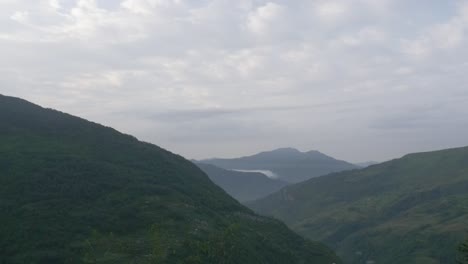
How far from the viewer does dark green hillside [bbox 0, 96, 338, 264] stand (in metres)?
49.4

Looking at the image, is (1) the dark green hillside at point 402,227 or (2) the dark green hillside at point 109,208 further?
(1) the dark green hillside at point 402,227

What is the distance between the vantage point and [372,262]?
128375mm

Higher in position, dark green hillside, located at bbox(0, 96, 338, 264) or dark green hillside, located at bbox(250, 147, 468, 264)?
dark green hillside, located at bbox(0, 96, 338, 264)

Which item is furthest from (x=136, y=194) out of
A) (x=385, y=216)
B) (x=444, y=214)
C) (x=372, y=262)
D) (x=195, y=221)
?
(x=385, y=216)

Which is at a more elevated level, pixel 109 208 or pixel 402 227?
pixel 109 208

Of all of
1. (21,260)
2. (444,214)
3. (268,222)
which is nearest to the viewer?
(21,260)

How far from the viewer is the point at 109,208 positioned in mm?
64500

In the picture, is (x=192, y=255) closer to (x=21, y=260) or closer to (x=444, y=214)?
(x=21, y=260)

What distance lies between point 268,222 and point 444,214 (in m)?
90.5

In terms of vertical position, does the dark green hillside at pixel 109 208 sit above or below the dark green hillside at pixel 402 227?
above

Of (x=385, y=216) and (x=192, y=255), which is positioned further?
(x=385, y=216)

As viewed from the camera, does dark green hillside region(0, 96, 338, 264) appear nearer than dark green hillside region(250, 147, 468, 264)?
Yes

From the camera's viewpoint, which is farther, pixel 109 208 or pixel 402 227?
pixel 402 227

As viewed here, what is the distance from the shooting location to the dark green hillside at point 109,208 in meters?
49.4
